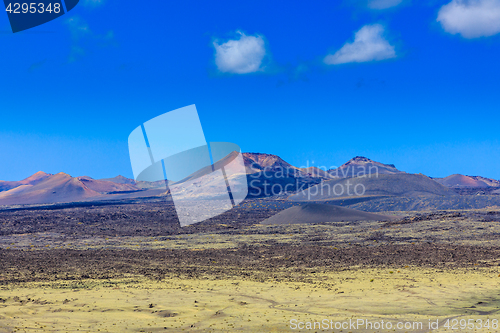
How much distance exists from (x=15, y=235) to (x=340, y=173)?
15532 centimetres

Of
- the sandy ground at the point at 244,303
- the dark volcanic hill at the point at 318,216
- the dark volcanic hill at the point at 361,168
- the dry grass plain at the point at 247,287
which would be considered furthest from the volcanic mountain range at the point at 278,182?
the sandy ground at the point at 244,303

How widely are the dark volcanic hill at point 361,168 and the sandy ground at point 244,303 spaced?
512ft

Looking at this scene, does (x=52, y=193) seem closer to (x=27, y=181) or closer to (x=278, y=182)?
(x=27, y=181)

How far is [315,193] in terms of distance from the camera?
78.1 metres

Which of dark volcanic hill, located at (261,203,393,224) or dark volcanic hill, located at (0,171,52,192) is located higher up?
dark volcanic hill, located at (0,171,52,192)

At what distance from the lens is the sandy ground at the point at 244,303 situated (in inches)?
291

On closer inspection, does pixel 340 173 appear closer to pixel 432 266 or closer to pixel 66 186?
pixel 66 186

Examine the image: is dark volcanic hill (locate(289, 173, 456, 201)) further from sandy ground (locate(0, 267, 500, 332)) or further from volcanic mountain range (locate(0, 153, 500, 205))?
sandy ground (locate(0, 267, 500, 332))

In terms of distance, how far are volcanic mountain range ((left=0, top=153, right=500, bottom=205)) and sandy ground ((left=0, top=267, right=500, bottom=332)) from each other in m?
65.6

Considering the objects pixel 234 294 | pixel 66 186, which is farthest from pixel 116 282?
pixel 66 186

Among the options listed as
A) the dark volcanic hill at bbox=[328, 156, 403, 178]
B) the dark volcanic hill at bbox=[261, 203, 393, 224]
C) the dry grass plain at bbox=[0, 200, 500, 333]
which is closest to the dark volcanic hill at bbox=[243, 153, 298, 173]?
the dark volcanic hill at bbox=[328, 156, 403, 178]

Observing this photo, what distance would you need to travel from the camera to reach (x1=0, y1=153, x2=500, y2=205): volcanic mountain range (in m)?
79.5

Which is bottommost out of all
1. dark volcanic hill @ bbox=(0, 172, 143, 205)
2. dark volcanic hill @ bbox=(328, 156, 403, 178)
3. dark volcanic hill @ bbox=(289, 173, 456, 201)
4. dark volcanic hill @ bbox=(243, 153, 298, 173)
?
dark volcanic hill @ bbox=(289, 173, 456, 201)

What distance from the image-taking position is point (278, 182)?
112312 mm
